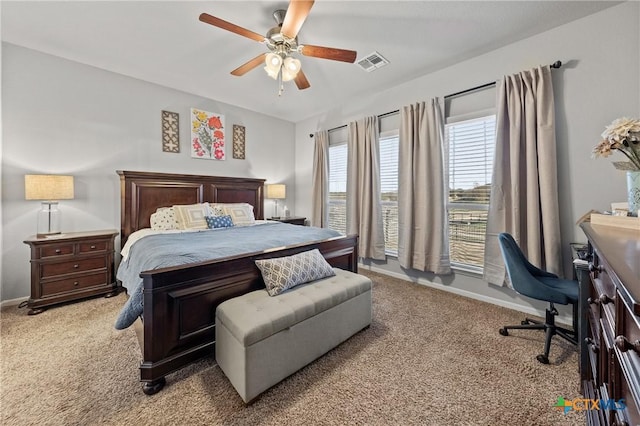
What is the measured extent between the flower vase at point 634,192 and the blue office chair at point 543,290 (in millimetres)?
740

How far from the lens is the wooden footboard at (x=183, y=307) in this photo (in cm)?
153

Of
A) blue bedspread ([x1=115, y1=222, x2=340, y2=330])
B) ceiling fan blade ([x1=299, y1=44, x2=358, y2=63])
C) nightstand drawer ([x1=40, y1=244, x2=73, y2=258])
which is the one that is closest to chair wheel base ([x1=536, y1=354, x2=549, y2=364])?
blue bedspread ([x1=115, y1=222, x2=340, y2=330])

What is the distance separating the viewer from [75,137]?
304 cm

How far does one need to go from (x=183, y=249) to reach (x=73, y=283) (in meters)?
1.88

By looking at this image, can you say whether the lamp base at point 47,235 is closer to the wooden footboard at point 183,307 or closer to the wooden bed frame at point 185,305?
the wooden bed frame at point 185,305

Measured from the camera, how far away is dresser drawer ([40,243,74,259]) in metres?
2.58

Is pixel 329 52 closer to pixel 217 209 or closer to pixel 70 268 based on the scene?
pixel 217 209

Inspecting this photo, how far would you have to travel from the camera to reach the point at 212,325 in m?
1.79

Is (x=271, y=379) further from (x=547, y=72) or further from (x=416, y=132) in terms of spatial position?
(x=547, y=72)

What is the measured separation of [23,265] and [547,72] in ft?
19.2

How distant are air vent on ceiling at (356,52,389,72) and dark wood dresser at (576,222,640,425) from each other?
2580 millimetres

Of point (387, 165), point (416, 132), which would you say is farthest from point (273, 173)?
point (416, 132)

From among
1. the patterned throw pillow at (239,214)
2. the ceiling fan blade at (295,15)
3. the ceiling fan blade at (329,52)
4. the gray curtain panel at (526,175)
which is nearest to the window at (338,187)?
the patterned throw pillow at (239,214)

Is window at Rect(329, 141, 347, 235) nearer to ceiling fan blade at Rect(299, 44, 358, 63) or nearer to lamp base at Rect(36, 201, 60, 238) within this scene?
ceiling fan blade at Rect(299, 44, 358, 63)
